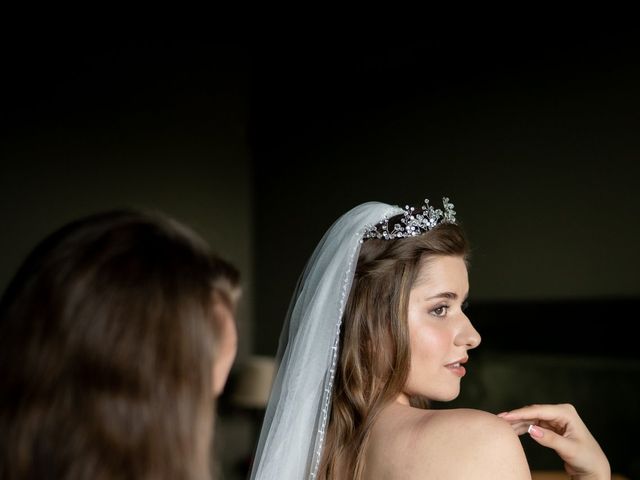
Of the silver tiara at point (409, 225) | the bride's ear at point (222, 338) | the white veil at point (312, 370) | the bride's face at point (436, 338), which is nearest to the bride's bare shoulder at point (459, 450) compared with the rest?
the bride's face at point (436, 338)

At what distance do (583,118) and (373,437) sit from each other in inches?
130

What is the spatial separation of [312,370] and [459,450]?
0.52m

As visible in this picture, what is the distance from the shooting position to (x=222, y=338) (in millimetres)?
1263

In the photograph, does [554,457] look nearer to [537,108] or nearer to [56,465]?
[537,108]

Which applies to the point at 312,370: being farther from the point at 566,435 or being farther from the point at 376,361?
the point at 566,435

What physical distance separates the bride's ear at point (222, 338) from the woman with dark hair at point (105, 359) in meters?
0.06

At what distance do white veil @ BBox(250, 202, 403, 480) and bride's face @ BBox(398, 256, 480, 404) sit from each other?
0.68ft

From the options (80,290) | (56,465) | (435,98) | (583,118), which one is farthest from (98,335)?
(435,98)

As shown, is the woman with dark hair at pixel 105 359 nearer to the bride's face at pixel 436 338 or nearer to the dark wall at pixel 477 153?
the bride's face at pixel 436 338

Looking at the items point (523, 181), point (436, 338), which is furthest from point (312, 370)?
point (523, 181)

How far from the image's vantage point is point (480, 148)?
5.23 metres

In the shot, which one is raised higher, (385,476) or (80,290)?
(80,290)

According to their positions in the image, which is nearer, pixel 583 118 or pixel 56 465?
pixel 56 465

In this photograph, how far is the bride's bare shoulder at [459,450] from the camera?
1782 millimetres
